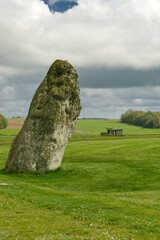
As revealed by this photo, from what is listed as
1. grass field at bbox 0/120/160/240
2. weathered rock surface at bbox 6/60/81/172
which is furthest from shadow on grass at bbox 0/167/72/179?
grass field at bbox 0/120/160/240

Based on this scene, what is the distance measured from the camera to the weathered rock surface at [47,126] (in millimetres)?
25703

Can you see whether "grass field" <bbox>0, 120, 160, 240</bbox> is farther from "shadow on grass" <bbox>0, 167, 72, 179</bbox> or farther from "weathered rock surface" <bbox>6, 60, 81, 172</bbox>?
"weathered rock surface" <bbox>6, 60, 81, 172</bbox>

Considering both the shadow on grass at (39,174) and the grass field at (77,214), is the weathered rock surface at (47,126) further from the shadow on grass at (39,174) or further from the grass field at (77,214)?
the grass field at (77,214)

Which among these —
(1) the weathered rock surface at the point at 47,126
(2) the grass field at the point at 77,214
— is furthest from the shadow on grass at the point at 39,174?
(2) the grass field at the point at 77,214

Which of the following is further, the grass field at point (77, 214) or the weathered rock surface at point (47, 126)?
the weathered rock surface at point (47, 126)

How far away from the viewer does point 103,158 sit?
116ft

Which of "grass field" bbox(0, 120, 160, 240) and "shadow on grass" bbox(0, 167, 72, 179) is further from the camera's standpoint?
"shadow on grass" bbox(0, 167, 72, 179)

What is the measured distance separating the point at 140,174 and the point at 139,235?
17963 mm

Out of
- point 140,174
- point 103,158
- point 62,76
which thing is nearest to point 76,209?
point 140,174

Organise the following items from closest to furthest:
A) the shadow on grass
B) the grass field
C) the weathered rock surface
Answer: the grass field → the shadow on grass → the weathered rock surface

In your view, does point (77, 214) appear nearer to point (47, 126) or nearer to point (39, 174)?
point (39, 174)

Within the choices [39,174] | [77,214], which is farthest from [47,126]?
[77,214]

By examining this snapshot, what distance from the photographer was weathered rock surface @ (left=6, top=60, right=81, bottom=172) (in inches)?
1012

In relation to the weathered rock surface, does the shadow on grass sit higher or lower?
lower
